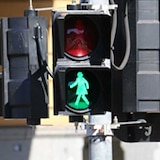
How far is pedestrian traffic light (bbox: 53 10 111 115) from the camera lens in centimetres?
335

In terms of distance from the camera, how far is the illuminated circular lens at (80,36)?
338 centimetres

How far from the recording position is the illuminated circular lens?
11.1 ft

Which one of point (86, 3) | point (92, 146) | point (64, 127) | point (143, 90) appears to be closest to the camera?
point (143, 90)

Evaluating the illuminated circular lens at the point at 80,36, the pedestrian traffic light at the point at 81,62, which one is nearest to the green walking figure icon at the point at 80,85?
the pedestrian traffic light at the point at 81,62

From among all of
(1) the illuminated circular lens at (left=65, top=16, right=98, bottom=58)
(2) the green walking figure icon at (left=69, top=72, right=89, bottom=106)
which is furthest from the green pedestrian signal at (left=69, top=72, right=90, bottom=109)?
(1) the illuminated circular lens at (left=65, top=16, right=98, bottom=58)

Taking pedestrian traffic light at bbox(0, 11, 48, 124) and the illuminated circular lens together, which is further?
pedestrian traffic light at bbox(0, 11, 48, 124)

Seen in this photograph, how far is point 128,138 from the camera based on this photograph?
3.62 metres

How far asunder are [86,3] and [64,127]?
3.92m

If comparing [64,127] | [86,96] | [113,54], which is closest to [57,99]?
[86,96]

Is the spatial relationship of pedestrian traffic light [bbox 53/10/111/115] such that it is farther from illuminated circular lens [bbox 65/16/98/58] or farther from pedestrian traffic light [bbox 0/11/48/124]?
pedestrian traffic light [bbox 0/11/48/124]

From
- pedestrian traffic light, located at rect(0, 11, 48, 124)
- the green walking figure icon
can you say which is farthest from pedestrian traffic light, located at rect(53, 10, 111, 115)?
pedestrian traffic light, located at rect(0, 11, 48, 124)

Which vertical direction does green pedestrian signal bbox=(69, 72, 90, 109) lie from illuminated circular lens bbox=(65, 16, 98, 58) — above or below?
below

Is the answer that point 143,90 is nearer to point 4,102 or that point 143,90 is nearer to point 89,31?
point 89,31

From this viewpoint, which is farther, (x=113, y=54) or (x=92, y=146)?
(x=92, y=146)
